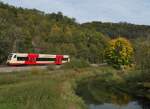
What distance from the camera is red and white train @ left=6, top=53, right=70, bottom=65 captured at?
2753 inches

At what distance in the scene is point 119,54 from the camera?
106750mm

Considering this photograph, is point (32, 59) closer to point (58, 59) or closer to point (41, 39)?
point (58, 59)

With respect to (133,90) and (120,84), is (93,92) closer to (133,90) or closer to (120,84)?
(133,90)

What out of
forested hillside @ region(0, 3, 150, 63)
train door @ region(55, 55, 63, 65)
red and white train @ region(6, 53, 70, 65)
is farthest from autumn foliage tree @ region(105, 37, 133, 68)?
train door @ region(55, 55, 63, 65)

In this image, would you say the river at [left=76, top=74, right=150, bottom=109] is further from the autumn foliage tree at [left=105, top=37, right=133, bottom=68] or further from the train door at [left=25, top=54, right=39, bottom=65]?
the autumn foliage tree at [left=105, top=37, right=133, bottom=68]

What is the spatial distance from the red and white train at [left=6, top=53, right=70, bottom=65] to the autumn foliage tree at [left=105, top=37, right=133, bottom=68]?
2413cm

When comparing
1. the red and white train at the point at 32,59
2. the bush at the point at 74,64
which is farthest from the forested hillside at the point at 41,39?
the bush at the point at 74,64

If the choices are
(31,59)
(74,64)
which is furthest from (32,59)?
(74,64)

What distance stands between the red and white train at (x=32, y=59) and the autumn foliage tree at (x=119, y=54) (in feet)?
79.2

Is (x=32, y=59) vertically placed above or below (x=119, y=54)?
below

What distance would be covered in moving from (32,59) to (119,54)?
129ft

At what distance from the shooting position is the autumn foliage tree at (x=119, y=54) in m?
106

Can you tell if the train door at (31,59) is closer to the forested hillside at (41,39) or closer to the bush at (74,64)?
the bush at (74,64)

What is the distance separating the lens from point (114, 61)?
107 m
